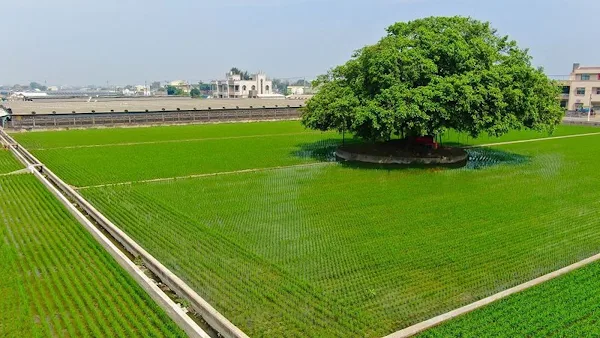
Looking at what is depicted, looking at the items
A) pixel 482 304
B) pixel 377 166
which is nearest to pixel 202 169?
pixel 377 166

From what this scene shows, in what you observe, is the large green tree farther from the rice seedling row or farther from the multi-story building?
the multi-story building

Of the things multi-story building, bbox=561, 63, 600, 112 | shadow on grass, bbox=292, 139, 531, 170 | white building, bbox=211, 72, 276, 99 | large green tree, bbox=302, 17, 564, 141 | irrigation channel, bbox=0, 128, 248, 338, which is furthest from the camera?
white building, bbox=211, 72, 276, 99

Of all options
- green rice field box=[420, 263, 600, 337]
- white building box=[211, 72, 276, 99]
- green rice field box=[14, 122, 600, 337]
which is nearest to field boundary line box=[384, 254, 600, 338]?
green rice field box=[420, 263, 600, 337]

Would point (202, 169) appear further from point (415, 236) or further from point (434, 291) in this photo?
point (434, 291)

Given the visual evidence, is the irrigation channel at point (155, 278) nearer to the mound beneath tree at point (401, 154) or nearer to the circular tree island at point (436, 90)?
the circular tree island at point (436, 90)

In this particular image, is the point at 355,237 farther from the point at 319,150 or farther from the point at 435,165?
the point at 319,150
